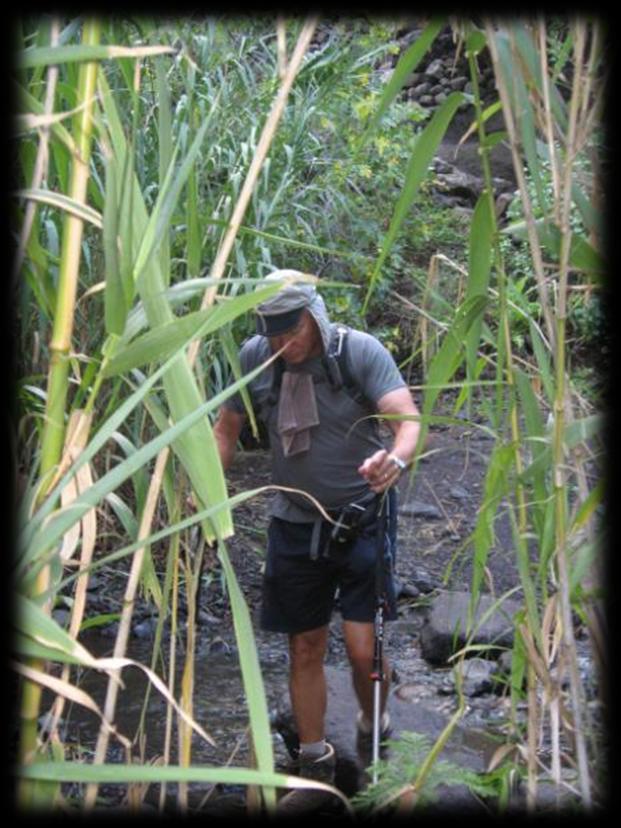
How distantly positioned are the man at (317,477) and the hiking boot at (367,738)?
24mm

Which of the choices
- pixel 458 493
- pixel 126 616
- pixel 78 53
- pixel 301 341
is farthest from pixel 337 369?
pixel 458 493

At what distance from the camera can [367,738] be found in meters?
4.83

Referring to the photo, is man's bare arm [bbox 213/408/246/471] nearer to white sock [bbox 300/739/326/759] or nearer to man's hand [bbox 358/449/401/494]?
man's hand [bbox 358/449/401/494]

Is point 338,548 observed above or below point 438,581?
above

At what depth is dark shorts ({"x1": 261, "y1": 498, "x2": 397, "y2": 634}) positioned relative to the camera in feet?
14.6

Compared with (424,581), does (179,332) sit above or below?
above

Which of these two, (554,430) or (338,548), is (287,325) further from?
(554,430)

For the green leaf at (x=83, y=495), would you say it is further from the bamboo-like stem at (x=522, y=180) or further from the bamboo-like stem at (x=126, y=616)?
the bamboo-like stem at (x=522, y=180)

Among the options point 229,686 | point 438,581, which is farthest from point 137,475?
point 438,581

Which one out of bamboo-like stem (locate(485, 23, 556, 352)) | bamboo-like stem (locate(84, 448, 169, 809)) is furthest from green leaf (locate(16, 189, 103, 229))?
bamboo-like stem (locate(485, 23, 556, 352))

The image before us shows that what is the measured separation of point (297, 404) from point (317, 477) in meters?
0.28

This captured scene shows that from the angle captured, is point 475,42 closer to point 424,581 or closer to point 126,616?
point 126,616

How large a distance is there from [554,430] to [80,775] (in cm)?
83

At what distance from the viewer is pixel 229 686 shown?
5.71 meters
